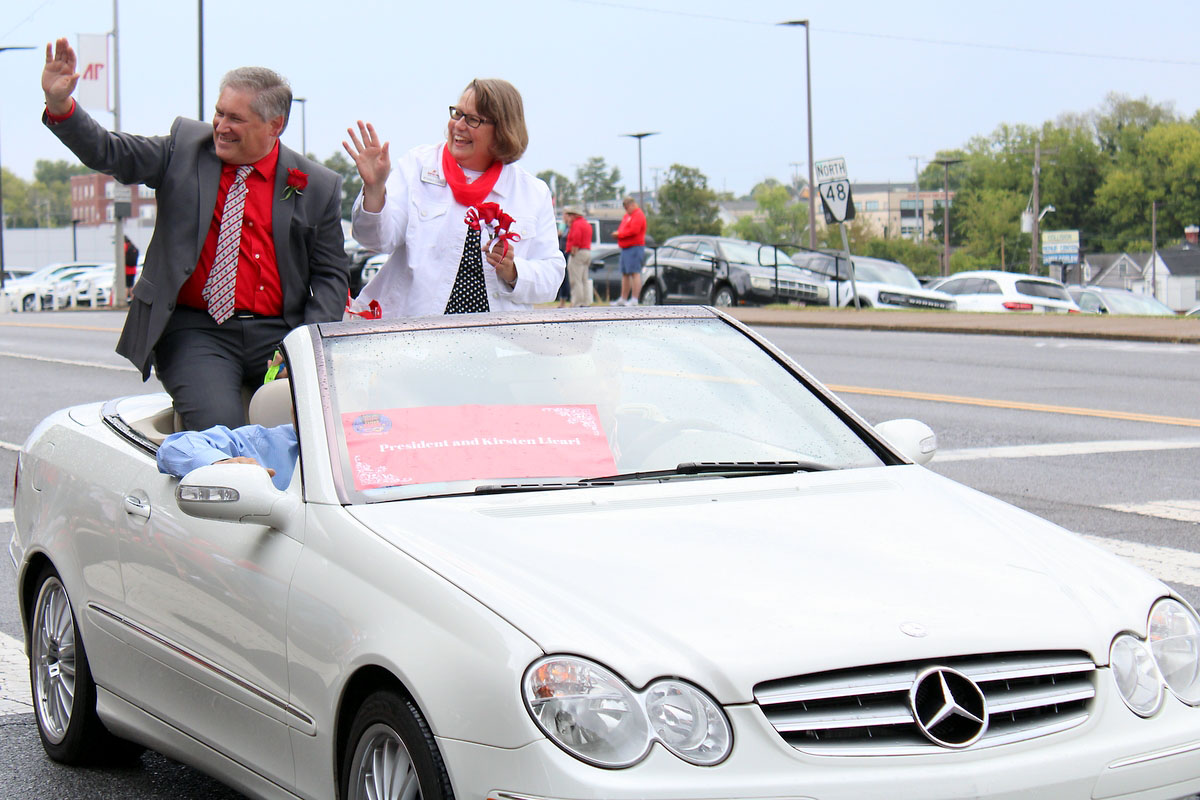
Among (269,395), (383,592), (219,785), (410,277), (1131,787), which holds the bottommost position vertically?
(219,785)

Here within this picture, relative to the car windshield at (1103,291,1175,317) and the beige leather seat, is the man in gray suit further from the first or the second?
the car windshield at (1103,291,1175,317)

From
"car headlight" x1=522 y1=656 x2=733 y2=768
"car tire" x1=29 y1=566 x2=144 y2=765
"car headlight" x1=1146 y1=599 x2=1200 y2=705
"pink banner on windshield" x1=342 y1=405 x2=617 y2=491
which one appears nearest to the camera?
"car headlight" x1=522 y1=656 x2=733 y2=768

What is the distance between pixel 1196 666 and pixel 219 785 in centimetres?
258

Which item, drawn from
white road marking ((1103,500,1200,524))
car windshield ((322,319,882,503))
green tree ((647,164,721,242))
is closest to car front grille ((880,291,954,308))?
white road marking ((1103,500,1200,524))

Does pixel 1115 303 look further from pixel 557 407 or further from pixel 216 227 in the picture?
pixel 557 407

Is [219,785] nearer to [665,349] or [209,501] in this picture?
[209,501]

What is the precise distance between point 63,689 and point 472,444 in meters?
1.70

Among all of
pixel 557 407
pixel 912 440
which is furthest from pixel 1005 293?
pixel 557 407

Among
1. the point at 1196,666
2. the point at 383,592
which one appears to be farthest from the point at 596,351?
the point at 1196,666

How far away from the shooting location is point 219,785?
175 inches

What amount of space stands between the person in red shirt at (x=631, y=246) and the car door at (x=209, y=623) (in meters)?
21.9

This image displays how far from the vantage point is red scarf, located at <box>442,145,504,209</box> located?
5.51 meters

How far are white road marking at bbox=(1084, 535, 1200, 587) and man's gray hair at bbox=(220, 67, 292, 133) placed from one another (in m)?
3.81

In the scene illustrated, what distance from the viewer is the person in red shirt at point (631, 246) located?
26703mm
